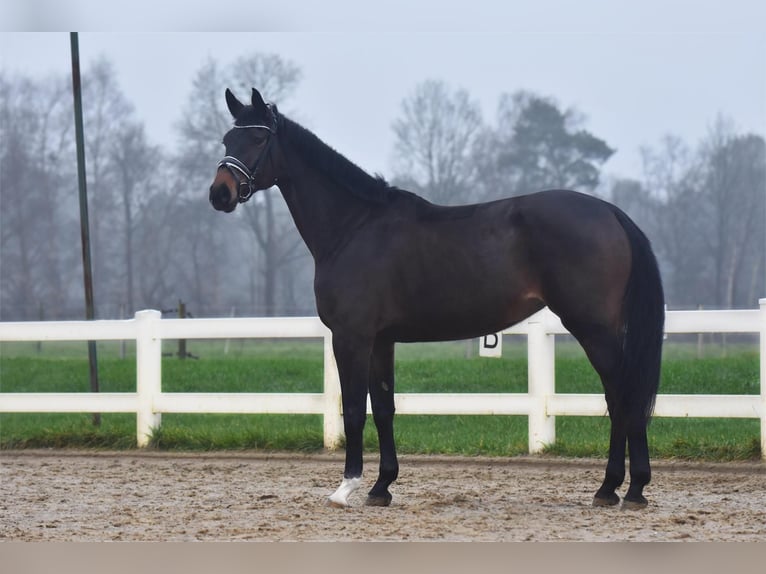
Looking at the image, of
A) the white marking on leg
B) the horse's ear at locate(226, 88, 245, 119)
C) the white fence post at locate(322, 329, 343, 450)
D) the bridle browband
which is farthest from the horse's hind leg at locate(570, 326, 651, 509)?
the white fence post at locate(322, 329, 343, 450)

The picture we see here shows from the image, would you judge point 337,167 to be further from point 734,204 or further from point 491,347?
point 734,204

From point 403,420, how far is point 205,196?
25270 mm

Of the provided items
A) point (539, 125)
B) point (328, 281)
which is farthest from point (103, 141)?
point (328, 281)

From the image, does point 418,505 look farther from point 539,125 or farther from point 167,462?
point 539,125

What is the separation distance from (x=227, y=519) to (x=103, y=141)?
2973 centimetres

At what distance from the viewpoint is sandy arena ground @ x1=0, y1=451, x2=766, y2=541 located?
441 centimetres


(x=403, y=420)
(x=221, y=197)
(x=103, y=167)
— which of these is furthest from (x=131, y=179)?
(x=221, y=197)

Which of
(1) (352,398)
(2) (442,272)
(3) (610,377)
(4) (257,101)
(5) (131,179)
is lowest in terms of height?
(1) (352,398)

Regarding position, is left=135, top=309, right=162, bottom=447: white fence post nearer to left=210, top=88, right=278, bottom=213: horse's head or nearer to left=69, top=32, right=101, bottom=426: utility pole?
left=69, top=32, right=101, bottom=426: utility pole

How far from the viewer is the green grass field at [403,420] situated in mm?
7301

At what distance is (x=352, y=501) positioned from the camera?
5.50 meters

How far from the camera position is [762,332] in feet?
22.0

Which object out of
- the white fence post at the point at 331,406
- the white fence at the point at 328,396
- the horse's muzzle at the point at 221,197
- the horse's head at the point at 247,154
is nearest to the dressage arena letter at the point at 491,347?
the white fence at the point at 328,396

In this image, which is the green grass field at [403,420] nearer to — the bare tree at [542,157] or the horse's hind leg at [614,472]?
the horse's hind leg at [614,472]
